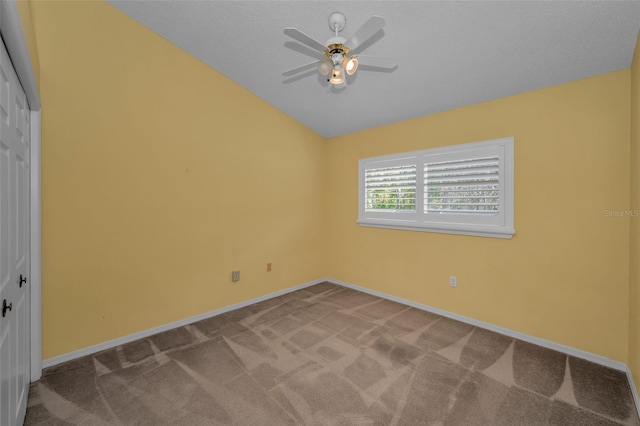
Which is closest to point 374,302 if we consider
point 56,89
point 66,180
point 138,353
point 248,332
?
point 248,332

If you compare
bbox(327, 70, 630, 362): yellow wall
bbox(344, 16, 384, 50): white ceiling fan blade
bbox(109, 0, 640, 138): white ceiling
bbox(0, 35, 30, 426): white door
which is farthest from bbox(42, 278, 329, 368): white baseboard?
bbox(344, 16, 384, 50): white ceiling fan blade

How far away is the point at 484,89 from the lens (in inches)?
109

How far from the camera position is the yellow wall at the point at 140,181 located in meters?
2.34

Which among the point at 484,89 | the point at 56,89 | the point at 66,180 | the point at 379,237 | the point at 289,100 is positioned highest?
the point at 289,100

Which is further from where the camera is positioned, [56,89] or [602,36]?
[56,89]

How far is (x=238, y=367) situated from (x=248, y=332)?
24.0 inches

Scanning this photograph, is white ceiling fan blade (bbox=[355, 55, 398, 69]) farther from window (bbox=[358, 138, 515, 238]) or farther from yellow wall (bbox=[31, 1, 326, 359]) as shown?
yellow wall (bbox=[31, 1, 326, 359])

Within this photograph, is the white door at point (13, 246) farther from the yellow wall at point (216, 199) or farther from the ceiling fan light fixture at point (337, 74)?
the ceiling fan light fixture at point (337, 74)

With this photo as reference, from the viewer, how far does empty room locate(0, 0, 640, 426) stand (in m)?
1.87

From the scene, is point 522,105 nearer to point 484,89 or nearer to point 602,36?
point 484,89

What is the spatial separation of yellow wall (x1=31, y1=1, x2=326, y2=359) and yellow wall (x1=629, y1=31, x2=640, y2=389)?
11.7 feet

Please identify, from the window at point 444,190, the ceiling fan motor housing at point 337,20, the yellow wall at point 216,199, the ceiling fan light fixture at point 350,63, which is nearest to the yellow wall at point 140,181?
the yellow wall at point 216,199

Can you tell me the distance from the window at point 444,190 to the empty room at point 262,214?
0.09 ft

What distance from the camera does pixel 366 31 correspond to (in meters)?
1.62
